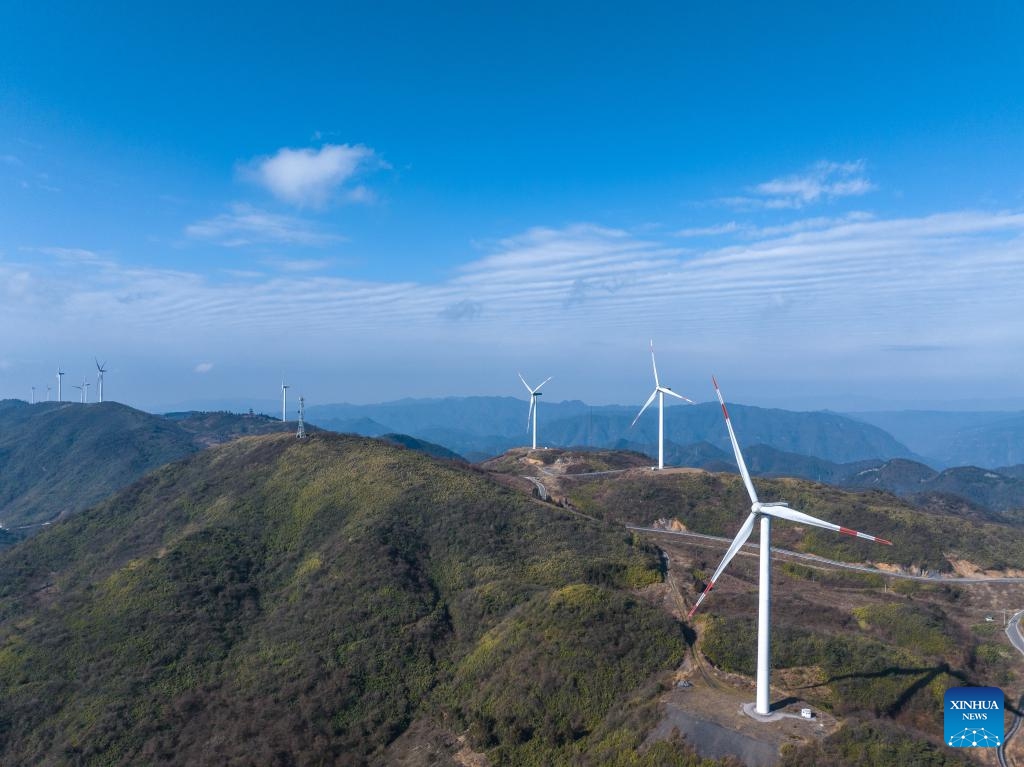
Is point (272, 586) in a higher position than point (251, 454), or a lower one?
lower

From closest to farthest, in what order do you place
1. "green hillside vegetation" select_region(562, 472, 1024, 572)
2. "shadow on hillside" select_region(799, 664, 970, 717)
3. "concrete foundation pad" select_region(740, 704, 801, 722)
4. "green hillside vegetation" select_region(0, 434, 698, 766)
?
"concrete foundation pad" select_region(740, 704, 801, 722)
"shadow on hillside" select_region(799, 664, 970, 717)
"green hillside vegetation" select_region(0, 434, 698, 766)
"green hillside vegetation" select_region(562, 472, 1024, 572)

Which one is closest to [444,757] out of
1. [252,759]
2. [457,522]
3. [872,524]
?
[252,759]

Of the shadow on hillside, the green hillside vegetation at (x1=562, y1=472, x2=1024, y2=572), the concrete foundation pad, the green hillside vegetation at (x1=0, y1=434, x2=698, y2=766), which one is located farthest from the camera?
the green hillside vegetation at (x1=562, y1=472, x2=1024, y2=572)

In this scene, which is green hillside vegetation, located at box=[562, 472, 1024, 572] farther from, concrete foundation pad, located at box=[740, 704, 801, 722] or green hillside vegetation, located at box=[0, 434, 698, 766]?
concrete foundation pad, located at box=[740, 704, 801, 722]

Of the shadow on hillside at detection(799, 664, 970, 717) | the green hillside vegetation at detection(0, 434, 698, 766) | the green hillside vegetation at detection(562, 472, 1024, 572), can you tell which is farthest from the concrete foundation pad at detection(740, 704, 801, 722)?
the green hillside vegetation at detection(562, 472, 1024, 572)

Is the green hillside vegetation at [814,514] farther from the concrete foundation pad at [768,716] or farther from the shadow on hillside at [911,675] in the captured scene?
the concrete foundation pad at [768,716]

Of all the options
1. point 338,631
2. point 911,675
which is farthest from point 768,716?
point 338,631

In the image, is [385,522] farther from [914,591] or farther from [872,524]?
[872,524]
